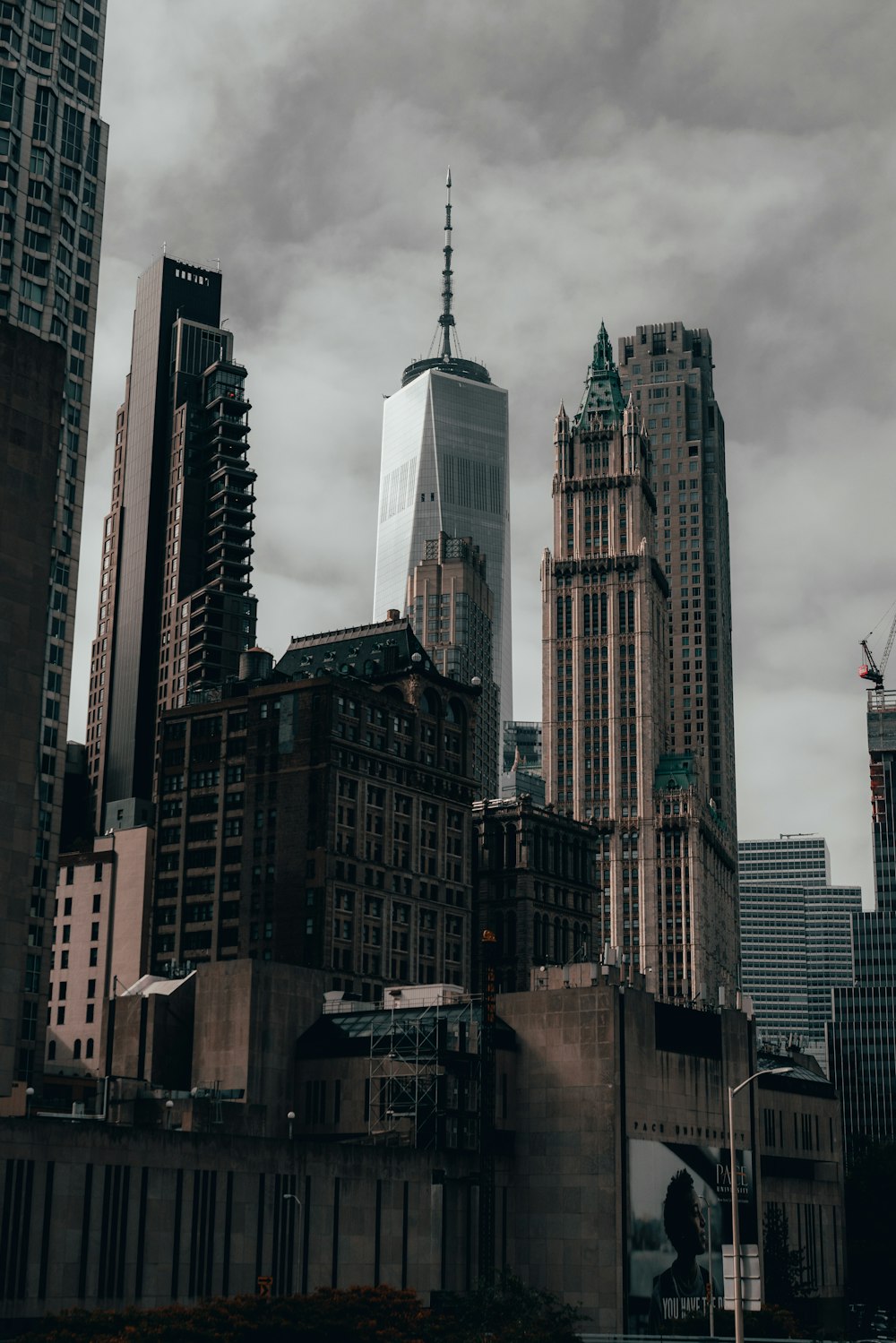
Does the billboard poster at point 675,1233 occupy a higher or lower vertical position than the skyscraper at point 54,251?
lower

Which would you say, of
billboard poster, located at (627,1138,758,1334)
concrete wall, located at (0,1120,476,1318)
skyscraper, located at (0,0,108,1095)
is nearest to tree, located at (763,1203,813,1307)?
billboard poster, located at (627,1138,758,1334)

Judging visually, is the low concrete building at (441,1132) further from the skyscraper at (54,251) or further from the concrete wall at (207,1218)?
the skyscraper at (54,251)

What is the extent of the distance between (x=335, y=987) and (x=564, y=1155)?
41371 mm

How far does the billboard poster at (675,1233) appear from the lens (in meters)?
148

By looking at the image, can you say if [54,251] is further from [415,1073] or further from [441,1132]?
[441,1132]

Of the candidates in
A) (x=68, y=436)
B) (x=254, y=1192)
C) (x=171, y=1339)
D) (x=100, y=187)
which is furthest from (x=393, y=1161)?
A: (x=100, y=187)

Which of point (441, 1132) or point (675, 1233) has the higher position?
point (441, 1132)

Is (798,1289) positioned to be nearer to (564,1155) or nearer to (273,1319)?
(564,1155)

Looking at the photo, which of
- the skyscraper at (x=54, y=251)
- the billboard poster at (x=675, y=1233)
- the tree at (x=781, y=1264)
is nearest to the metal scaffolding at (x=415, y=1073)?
the billboard poster at (x=675, y=1233)

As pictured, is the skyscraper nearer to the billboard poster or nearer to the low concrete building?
the low concrete building

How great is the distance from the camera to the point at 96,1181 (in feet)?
379

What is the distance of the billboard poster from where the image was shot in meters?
148

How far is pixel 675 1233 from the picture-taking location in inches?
6068

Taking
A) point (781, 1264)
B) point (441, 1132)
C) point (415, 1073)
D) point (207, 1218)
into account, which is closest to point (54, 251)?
point (415, 1073)
